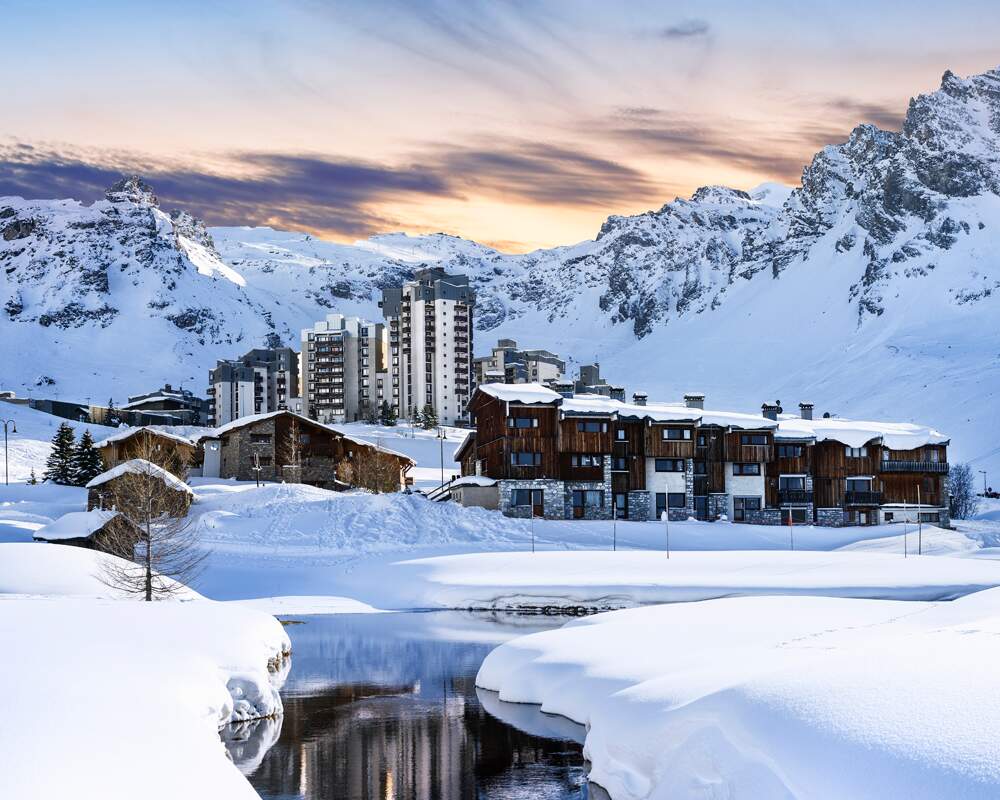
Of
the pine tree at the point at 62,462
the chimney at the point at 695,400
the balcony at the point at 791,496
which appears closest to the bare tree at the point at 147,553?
the pine tree at the point at 62,462

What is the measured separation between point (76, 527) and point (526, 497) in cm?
3096

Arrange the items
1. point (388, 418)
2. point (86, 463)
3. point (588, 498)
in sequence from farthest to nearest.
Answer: point (388, 418), point (86, 463), point (588, 498)

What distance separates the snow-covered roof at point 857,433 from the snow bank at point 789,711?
199 ft

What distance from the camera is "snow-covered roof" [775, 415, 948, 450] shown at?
91.0 meters

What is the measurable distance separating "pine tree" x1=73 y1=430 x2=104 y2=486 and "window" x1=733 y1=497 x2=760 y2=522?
49844 mm

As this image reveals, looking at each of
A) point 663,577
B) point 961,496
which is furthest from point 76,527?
point 961,496

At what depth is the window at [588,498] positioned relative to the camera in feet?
279

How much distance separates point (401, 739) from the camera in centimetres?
2725

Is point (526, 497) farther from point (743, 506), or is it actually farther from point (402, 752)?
point (402, 752)

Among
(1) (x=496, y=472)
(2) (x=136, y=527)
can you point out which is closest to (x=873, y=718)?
(2) (x=136, y=527)

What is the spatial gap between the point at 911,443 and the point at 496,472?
106ft

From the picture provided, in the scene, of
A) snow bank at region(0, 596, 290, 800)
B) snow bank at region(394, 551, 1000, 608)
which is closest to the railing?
snow bank at region(394, 551, 1000, 608)

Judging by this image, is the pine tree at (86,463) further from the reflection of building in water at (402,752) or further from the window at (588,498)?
the reflection of building in water at (402,752)

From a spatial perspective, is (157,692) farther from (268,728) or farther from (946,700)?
(946,700)
